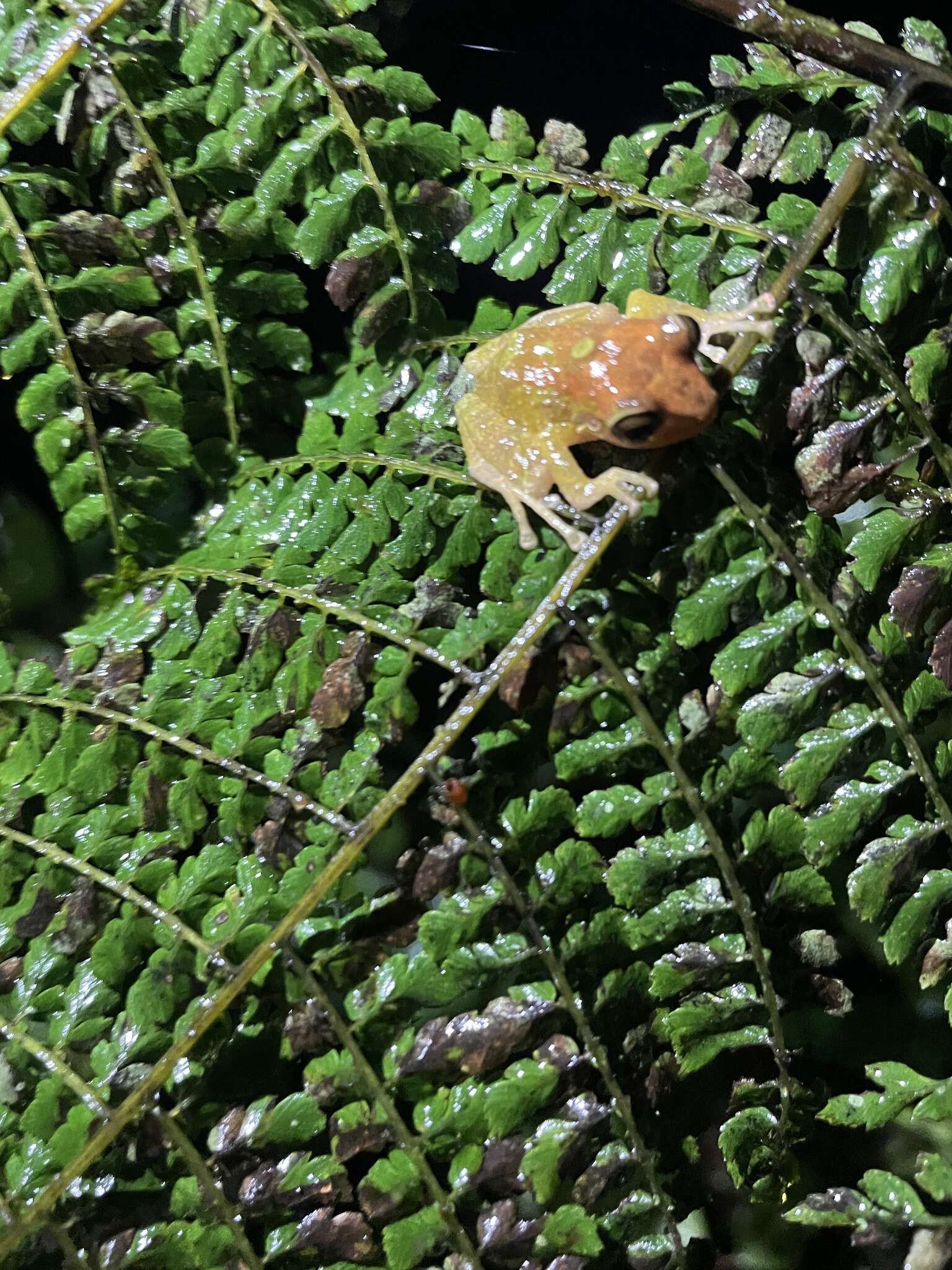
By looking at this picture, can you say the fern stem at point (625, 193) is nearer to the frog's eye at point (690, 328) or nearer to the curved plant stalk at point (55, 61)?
the frog's eye at point (690, 328)

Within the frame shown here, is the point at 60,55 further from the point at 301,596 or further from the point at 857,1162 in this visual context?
the point at 857,1162

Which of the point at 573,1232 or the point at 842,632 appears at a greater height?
the point at 842,632

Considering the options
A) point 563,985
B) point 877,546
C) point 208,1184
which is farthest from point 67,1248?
point 877,546

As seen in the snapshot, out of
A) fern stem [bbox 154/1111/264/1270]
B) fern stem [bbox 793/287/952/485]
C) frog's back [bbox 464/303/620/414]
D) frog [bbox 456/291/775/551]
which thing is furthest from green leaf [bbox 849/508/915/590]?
fern stem [bbox 154/1111/264/1270]

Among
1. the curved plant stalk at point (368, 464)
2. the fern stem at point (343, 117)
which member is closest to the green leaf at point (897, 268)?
the curved plant stalk at point (368, 464)

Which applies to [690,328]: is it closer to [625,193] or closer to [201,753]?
[625,193]

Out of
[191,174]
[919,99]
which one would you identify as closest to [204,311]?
[191,174]

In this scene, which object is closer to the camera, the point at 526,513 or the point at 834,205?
the point at 834,205
